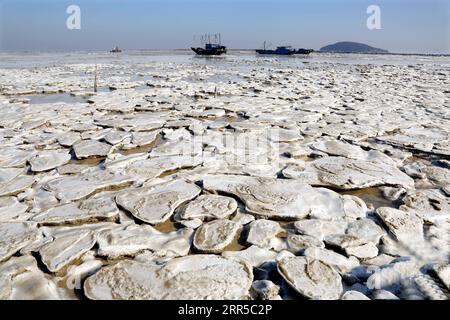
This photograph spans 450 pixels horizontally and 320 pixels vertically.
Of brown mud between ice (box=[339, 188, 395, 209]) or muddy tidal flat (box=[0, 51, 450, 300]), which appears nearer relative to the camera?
muddy tidal flat (box=[0, 51, 450, 300])

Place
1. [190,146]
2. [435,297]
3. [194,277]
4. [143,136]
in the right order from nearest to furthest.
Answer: [435,297] < [194,277] < [190,146] < [143,136]

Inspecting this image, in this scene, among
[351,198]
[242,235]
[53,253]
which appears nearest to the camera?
[53,253]

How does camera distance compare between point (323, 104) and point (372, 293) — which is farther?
point (323, 104)

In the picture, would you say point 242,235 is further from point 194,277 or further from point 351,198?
point 351,198

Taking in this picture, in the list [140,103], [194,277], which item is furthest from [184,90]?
[194,277]

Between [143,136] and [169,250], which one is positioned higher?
A: [143,136]

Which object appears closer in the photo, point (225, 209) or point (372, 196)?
point (225, 209)

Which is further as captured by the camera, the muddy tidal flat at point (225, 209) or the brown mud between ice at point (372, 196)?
the brown mud between ice at point (372, 196)

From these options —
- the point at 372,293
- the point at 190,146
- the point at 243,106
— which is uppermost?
the point at 243,106
